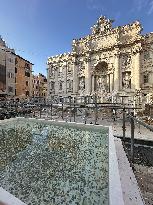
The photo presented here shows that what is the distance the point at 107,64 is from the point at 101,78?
264cm

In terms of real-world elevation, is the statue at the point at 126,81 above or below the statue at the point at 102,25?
below

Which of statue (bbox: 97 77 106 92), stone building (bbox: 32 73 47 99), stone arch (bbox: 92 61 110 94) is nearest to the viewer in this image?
stone arch (bbox: 92 61 110 94)

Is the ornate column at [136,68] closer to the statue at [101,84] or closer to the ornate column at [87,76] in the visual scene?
the statue at [101,84]

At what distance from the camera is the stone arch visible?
108 ft

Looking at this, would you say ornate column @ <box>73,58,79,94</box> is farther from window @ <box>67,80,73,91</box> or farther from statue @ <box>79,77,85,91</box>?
window @ <box>67,80,73,91</box>

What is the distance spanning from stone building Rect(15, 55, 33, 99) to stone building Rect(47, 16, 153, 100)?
7.25 m

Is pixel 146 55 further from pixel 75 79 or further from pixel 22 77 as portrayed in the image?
pixel 22 77

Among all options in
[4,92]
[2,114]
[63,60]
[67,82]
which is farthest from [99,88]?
[2,114]

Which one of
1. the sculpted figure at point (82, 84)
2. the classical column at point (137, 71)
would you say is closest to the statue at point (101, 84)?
the sculpted figure at point (82, 84)

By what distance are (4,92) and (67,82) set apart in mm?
11905

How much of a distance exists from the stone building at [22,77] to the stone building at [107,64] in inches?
285

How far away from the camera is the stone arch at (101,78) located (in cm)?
3298

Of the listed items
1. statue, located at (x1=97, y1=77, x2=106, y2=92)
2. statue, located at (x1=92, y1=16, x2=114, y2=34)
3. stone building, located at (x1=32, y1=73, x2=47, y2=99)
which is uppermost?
statue, located at (x1=92, y1=16, x2=114, y2=34)

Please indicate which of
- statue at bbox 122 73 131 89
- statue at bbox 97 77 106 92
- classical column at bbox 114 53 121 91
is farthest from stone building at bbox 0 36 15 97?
statue at bbox 122 73 131 89
